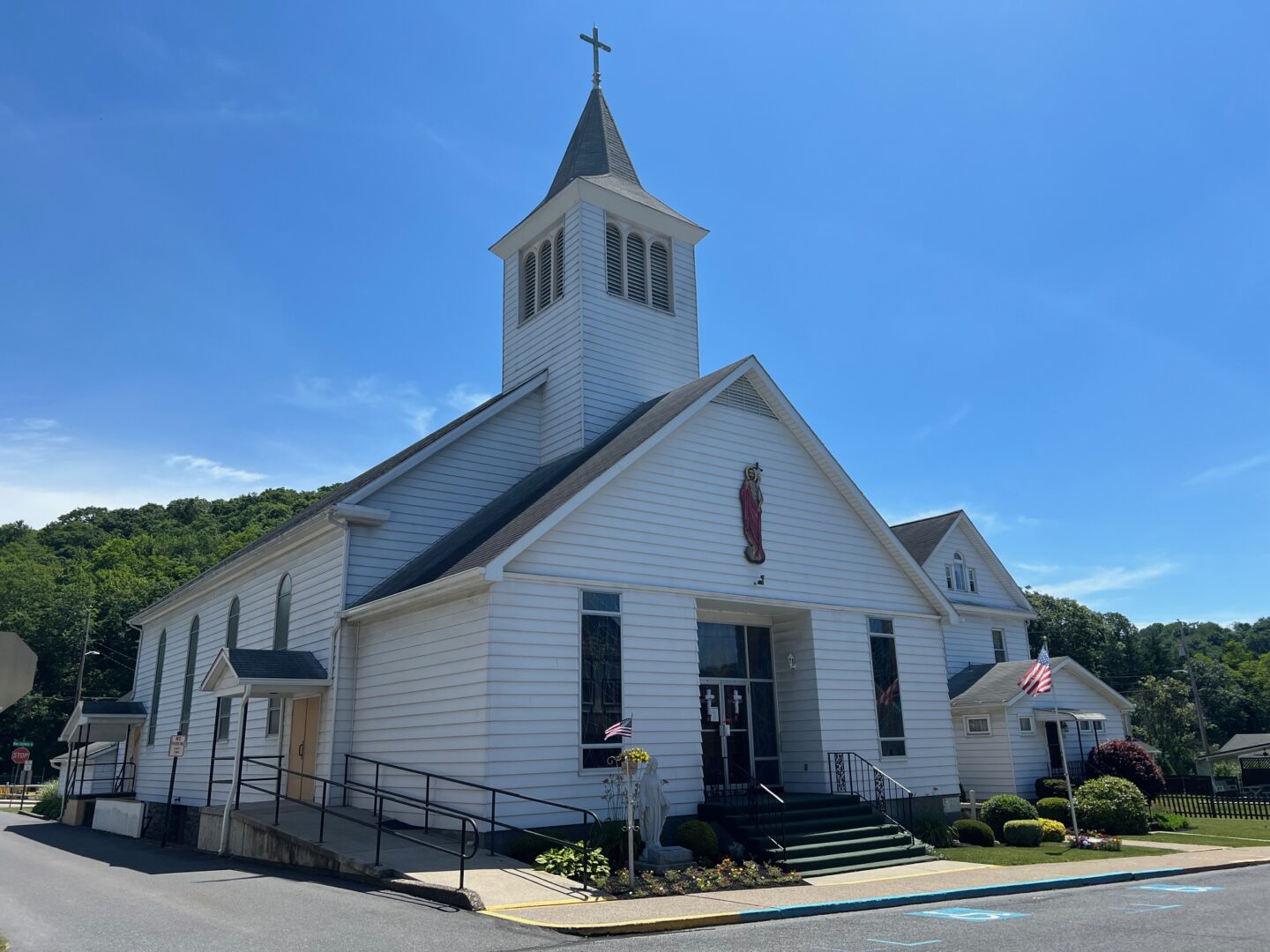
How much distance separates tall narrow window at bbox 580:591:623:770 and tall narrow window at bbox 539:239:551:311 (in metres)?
10.2

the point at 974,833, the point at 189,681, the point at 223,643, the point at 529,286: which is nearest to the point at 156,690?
the point at 189,681

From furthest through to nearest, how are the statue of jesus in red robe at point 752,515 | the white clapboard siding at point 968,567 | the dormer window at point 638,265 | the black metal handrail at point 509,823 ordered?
the white clapboard siding at point 968,567
the dormer window at point 638,265
the statue of jesus in red robe at point 752,515
the black metal handrail at point 509,823

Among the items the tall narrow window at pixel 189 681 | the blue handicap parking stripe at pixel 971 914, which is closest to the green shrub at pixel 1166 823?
the blue handicap parking stripe at pixel 971 914

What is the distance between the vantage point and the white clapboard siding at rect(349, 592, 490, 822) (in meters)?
14.6

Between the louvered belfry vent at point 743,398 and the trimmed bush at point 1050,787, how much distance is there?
50.9 ft

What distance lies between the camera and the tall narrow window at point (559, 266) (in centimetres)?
2342

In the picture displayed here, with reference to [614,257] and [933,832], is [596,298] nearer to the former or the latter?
[614,257]

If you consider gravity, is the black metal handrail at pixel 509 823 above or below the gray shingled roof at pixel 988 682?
below

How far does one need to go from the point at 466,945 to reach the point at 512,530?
7.79 meters

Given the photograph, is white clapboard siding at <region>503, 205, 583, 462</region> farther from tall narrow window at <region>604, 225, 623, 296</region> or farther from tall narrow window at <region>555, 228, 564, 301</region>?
tall narrow window at <region>604, 225, 623, 296</region>

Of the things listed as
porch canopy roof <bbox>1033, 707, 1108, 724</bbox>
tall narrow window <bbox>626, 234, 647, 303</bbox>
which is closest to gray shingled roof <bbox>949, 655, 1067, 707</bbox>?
porch canopy roof <bbox>1033, 707, 1108, 724</bbox>

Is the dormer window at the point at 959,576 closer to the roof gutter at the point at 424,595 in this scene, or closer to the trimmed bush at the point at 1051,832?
the trimmed bush at the point at 1051,832

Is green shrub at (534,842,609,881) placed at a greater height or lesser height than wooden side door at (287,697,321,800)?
lesser

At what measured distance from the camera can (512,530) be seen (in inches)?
614
